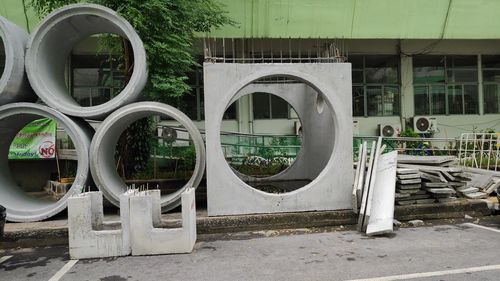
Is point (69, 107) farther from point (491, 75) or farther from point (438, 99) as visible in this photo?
point (491, 75)

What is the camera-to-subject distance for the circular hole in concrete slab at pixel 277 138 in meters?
9.20

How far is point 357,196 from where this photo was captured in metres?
6.46

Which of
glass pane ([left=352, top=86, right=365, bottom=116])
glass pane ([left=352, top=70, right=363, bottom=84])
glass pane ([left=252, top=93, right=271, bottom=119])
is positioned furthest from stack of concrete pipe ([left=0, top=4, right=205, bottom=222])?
glass pane ([left=352, top=70, right=363, bottom=84])

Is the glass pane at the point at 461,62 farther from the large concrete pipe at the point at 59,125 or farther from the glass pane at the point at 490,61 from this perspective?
the large concrete pipe at the point at 59,125

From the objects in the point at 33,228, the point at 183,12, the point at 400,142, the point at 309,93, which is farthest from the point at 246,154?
the point at 33,228

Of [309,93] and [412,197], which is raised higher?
[309,93]

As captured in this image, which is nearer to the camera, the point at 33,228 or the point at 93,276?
the point at 93,276

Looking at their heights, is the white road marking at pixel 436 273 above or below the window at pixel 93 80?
below

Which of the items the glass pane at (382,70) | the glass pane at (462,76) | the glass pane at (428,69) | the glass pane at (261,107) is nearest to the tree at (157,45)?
the glass pane at (261,107)

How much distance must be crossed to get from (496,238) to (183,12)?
24.0ft

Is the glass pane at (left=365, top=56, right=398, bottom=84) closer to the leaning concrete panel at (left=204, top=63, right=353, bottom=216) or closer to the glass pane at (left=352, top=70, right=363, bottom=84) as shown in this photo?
the glass pane at (left=352, top=70, right=363, bottom=84)

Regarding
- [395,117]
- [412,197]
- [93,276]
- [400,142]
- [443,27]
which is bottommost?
[93,276]

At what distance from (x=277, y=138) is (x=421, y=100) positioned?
7410mm

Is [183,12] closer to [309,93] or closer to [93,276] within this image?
[309,93]
